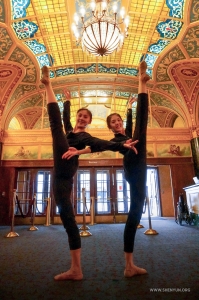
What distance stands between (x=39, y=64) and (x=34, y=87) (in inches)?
48.2

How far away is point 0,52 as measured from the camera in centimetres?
693

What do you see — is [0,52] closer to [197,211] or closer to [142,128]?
[142,128]

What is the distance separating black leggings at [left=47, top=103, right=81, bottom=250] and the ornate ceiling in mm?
6125

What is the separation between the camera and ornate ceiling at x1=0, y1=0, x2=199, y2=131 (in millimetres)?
6180

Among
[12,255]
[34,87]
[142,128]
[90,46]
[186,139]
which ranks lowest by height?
[12,255]

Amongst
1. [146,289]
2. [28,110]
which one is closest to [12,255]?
[146,289]

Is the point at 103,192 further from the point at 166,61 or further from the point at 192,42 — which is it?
the point at 192,42

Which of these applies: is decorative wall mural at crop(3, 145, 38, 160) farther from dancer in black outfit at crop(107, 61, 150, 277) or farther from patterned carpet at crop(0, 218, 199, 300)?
dancer in black outfit at crop(107, 61, 150, 277)

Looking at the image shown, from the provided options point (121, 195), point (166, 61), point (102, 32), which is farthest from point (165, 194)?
point (102, 32)

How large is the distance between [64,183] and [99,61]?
7613 mm

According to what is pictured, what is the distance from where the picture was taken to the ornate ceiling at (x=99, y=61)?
6.18m

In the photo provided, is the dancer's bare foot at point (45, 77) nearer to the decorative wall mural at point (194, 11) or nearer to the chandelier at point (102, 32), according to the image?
the chandelier at point (102, 32)

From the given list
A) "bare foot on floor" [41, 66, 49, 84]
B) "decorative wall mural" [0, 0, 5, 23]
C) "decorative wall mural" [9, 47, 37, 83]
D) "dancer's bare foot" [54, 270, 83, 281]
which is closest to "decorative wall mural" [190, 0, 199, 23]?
"decorative wall mural" [0, 0, 5, 23]

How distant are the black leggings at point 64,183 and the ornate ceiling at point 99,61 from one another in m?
6.13
